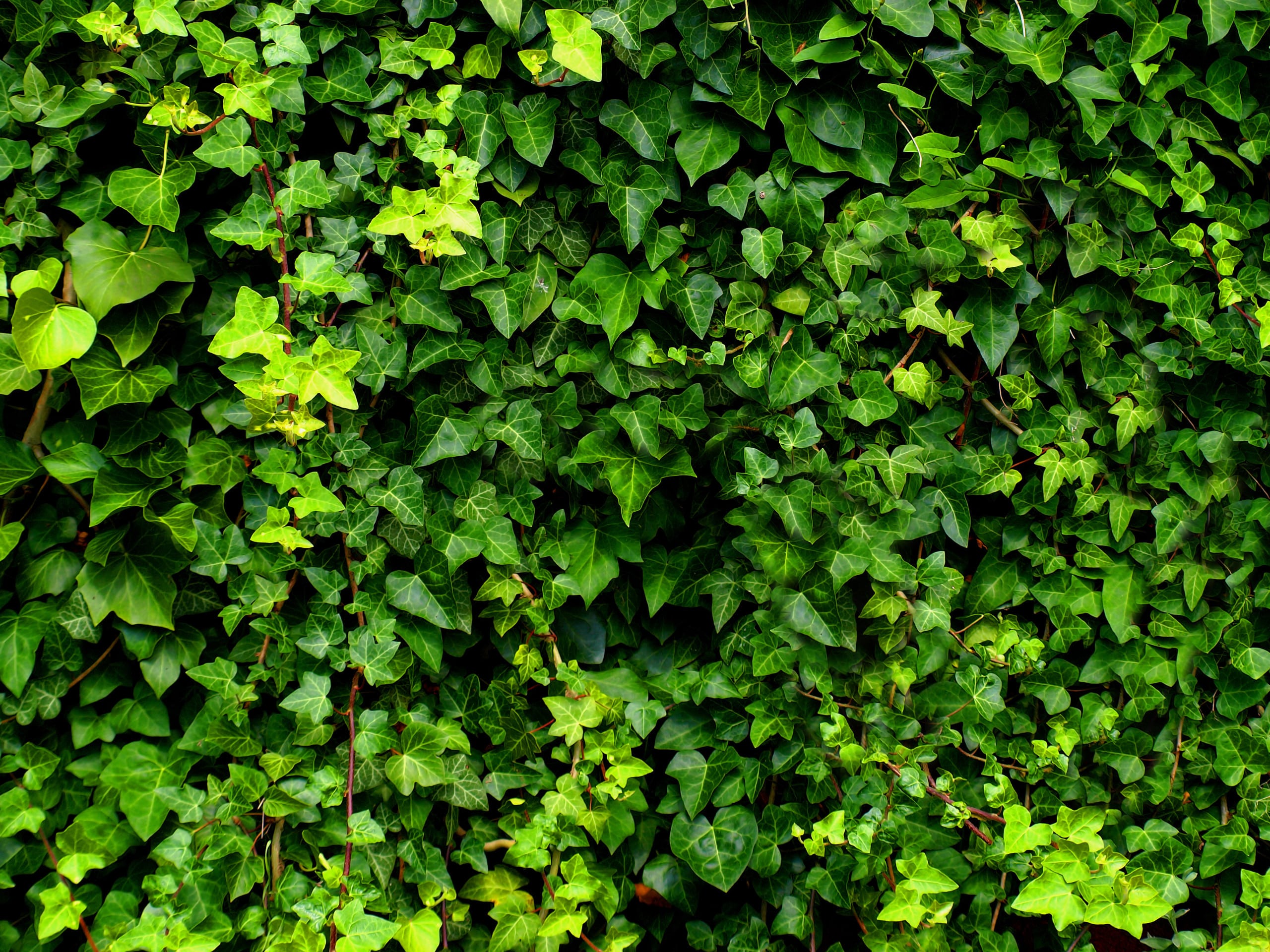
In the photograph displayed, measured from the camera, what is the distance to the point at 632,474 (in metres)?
1.93

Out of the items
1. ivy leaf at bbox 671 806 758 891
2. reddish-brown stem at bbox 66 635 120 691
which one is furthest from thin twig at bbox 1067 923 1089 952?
reddish-brown stem at bbox 66 635 120 691

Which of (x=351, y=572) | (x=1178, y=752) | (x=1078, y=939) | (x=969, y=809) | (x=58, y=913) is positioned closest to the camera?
(x=58, y=913)

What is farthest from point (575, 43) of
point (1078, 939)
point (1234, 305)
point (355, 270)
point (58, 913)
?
point (1078, 939)

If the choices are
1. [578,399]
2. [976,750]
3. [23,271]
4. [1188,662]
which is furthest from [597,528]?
[1188,662]

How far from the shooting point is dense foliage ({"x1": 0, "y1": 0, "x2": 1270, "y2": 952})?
1.75 meters

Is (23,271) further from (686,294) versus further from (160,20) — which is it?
(686,294)

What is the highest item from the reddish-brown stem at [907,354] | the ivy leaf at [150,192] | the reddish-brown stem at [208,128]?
the reddish-brown stem at [208,128]

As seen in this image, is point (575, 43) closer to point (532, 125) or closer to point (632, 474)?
point (532, 125)

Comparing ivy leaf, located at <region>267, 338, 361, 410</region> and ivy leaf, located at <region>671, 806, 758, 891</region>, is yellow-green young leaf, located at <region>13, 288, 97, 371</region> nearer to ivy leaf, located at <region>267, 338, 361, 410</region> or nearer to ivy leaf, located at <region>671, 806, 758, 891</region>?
ivy leaf, located at <region>267, 338, 361, 410</region>

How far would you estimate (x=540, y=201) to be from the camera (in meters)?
1.96

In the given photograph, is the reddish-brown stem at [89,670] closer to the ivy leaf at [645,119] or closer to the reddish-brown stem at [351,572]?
the reddish-brown stem at [351,572]

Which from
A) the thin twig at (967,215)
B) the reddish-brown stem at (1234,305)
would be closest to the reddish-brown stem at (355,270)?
the thin twig at (967,215)

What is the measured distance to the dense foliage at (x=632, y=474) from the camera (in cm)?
175

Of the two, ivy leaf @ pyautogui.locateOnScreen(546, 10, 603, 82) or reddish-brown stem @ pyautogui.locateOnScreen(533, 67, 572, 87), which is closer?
ivy leaf @ pyautogui.locateOnScreen(546, 10, 603, 82)
